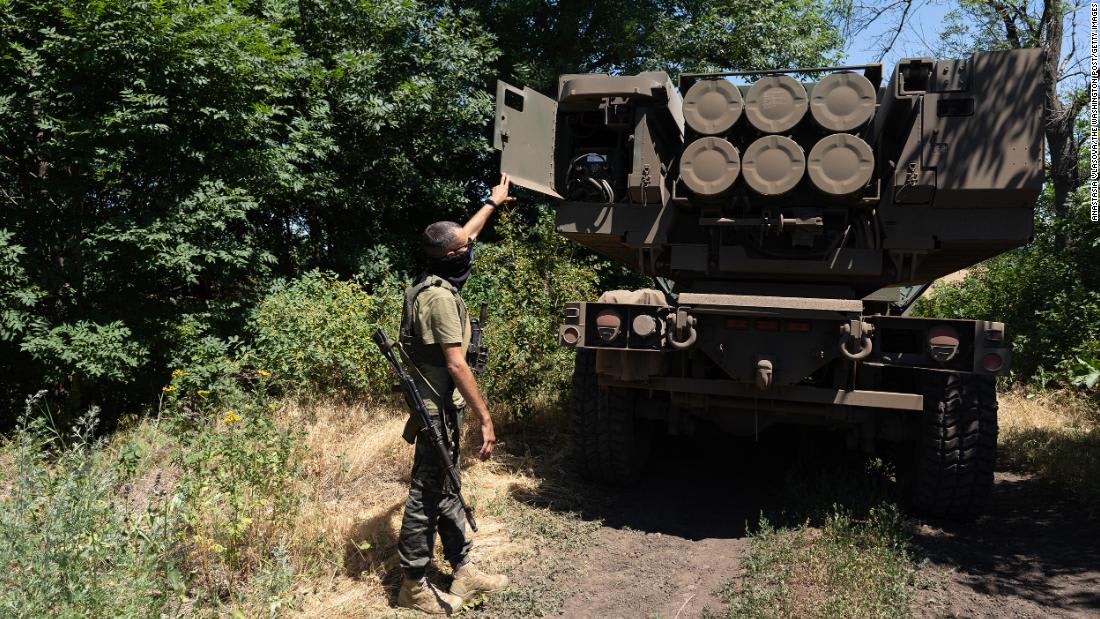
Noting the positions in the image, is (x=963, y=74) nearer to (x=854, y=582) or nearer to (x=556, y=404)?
(x=854, y=582)

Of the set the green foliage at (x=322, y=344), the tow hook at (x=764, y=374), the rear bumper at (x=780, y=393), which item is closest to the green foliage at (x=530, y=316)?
the green foliage at (x=322, y=344)

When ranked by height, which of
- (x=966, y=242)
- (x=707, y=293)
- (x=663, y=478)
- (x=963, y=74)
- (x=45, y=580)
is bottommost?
(x=663, y=478)

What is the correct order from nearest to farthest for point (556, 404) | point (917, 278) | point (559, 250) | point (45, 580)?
point (45, 580) → point (917, 278) → point (556, 404) → point (559, 250)

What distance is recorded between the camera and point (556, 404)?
7.07 m

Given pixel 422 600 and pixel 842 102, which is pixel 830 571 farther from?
pixel 842 102

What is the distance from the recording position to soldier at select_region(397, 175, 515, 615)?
356 cm

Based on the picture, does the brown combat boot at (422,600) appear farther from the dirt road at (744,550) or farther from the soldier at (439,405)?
the dirt road at (744,550)

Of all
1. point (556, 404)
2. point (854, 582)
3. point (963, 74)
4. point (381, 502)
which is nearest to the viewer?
point (854, 582)

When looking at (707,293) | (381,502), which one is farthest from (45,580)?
(707,293)

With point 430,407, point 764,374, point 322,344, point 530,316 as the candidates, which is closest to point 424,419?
point 430,407

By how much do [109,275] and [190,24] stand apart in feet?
7.40

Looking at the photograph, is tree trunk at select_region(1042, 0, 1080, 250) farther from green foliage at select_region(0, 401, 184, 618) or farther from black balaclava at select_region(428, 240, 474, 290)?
green foliage at select_region(0, 401, 184, 618)

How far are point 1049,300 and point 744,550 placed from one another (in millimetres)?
6790

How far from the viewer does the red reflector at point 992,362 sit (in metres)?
4.14
